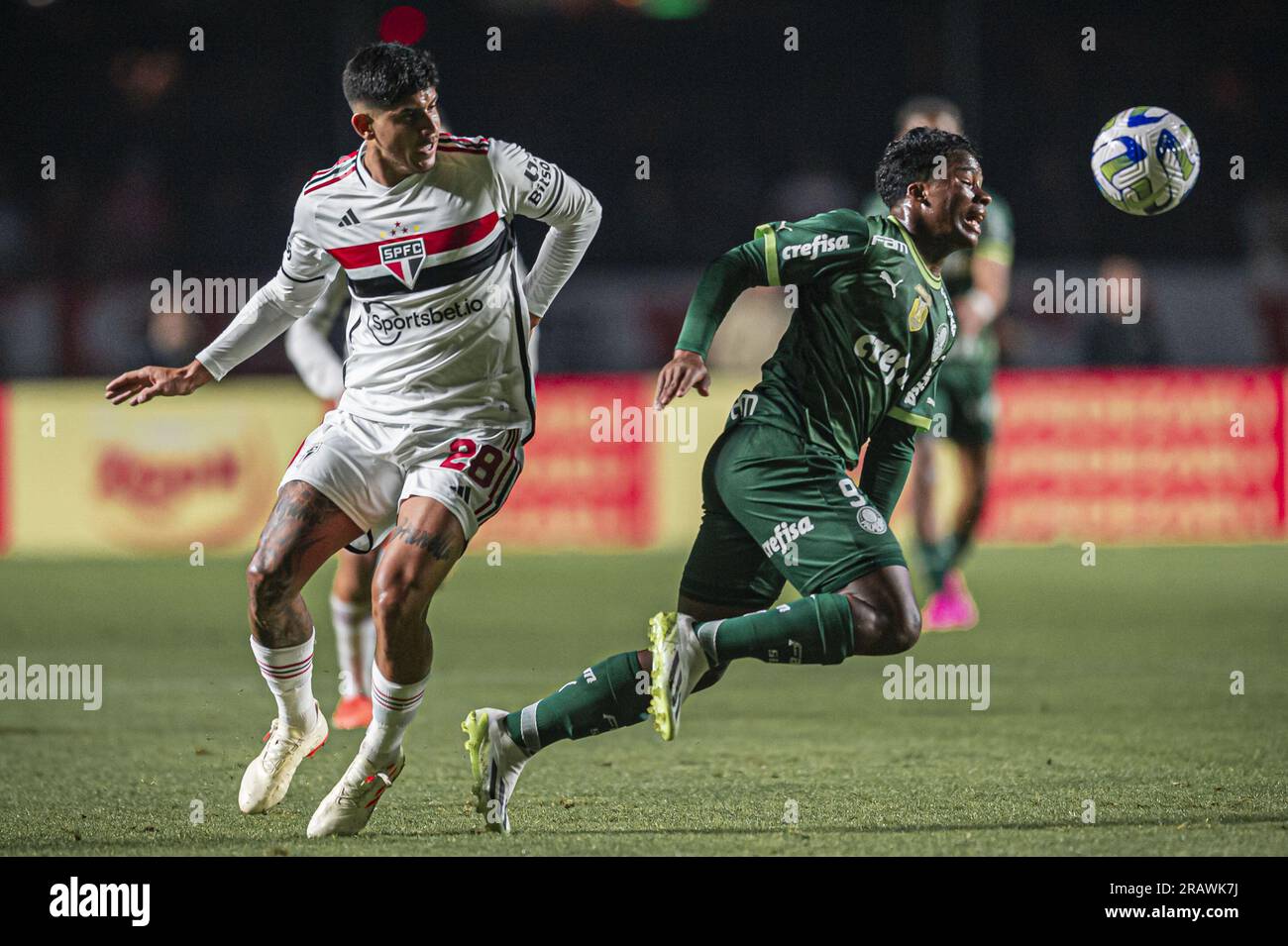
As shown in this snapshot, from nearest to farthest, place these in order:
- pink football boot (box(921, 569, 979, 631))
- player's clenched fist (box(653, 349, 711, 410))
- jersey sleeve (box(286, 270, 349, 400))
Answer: player's clenched fist (box(653, 349, 711, 410)) → jersey sleeve (box(286, 270, 349, 400)) → pink football boot (box(921, 569, 979, 631))

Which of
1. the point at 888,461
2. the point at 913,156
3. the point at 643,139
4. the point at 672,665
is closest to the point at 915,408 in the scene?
the point at 888,461

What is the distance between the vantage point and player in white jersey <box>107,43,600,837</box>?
4715 mm

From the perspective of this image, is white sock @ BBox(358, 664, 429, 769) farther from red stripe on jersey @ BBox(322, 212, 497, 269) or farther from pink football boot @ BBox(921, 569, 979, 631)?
pink football boot @ BBox(921, 569, 979, 631)

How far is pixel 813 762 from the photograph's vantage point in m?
5.82

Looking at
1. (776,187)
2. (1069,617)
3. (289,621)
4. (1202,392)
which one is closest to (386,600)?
(289,621)

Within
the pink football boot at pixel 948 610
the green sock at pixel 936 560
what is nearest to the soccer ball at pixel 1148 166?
the green sock at pixel 936 560

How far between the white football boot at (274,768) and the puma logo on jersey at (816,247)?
5.98 ft

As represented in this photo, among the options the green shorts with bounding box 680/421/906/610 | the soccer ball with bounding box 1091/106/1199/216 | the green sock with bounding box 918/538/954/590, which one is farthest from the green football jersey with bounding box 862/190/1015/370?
the green shorts with bounding box 680/421/906/610

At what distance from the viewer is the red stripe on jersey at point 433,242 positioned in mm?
4809

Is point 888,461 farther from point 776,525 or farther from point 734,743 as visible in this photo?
point 734,743

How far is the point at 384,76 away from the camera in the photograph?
4.69 meters

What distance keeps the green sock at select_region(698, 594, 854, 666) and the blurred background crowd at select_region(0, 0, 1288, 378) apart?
1179cm

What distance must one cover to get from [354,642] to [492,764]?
2052mm

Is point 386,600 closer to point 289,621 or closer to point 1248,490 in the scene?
point 289,621
